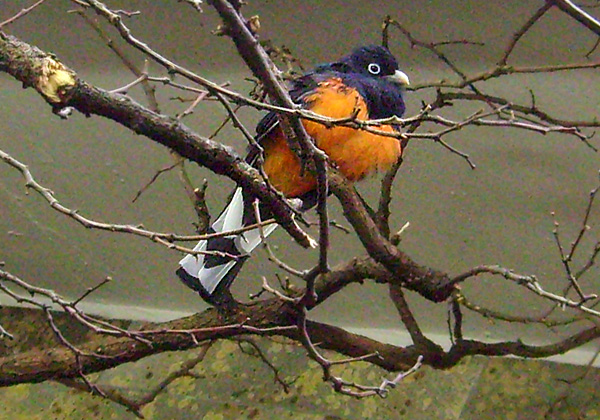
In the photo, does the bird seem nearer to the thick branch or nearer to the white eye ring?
the white eye ring

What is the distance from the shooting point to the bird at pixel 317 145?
1.41 m

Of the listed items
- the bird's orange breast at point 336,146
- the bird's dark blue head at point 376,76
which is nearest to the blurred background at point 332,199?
the bird's dark blue head at point 376,76

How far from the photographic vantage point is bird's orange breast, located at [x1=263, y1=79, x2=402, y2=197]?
141 cm

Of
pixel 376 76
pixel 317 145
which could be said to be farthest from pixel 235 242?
pixel 376 76

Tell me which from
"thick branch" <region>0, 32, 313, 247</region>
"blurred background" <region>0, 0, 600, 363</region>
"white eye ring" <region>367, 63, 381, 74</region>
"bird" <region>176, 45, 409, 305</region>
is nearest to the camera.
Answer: "thick branch" <region>0, 32, 313, 247</region>

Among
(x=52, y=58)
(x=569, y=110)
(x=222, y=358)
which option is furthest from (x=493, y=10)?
(x=222, y=358)

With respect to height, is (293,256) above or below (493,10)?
below

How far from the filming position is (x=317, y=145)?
4.56ft

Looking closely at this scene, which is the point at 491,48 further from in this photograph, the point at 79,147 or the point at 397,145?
the point at 79,147

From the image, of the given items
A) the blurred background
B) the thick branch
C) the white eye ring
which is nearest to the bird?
the white eye ring

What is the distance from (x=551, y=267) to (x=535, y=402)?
0.40 meters

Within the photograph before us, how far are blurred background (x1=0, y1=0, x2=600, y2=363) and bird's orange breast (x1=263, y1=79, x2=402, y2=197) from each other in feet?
0.92

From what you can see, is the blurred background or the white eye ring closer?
the white eye ring

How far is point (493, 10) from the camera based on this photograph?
1.61 m
